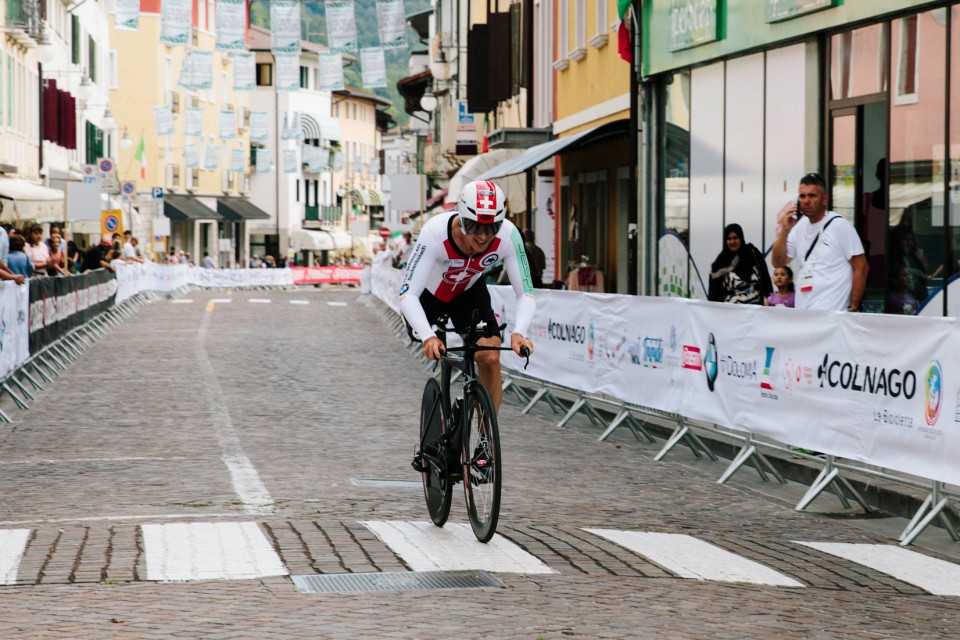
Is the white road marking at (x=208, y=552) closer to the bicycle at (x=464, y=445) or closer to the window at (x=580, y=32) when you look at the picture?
the bicycle at (x=464, y=445)

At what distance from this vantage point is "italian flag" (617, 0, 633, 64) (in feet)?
79.3

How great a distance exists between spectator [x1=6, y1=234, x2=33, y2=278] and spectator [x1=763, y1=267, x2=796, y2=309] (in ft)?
39.5

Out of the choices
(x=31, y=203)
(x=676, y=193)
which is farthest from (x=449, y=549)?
(x=31, y=203)

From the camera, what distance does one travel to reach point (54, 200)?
132 feet

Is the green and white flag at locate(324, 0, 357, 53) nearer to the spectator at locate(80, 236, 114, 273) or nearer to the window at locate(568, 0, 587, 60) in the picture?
the window at locate(568, 0, 587, 60)

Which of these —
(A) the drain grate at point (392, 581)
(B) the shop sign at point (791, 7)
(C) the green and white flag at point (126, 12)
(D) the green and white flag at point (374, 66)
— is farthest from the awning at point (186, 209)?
(A) the drain grate at point (392, 581)

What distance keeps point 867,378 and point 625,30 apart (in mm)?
15211

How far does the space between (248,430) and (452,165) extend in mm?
49261

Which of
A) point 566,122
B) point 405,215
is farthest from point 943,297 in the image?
point 405,215

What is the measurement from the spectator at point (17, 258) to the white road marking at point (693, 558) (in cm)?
1577

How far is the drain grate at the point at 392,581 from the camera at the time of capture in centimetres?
720

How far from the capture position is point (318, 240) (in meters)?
110

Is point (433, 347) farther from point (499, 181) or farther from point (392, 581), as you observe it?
point (499, 181)

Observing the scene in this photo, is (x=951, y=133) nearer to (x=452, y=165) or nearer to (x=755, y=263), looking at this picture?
(x=755, y=263)
